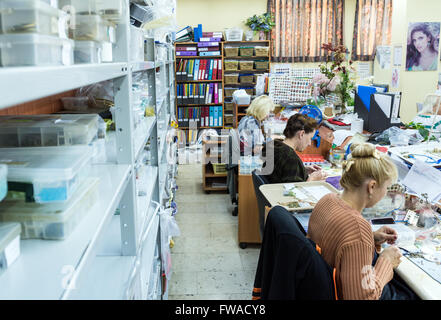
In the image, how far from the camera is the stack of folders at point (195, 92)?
278 inches

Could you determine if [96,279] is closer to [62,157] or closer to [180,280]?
[62,157]

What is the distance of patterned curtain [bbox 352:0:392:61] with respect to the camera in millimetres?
7055

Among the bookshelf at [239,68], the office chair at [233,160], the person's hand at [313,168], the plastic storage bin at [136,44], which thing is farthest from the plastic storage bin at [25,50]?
the bookshelf at [239,68]

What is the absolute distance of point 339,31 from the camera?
7.16m

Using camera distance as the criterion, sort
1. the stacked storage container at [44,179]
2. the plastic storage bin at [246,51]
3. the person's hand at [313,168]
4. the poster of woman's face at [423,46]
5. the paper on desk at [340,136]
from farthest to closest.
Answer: the plastic storage bin at [246,51] → the poster of woman's face at [423,46] → the paper on desk at [340,136] → the person's hand at [313,168] → the stacked storage container at [44,179]

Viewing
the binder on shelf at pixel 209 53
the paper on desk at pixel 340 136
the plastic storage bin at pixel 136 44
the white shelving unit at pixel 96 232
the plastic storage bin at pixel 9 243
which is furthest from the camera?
the binder on shelf at pixel 209 53

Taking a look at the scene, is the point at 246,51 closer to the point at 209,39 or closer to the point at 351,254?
the point at 209,39

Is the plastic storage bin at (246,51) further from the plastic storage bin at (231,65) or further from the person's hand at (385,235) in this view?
the person's hand at (385,235)

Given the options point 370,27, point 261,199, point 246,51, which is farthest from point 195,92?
point 261,199

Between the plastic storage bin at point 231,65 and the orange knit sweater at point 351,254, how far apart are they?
5.55 m

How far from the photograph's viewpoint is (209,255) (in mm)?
3408

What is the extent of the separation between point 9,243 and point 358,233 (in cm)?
132

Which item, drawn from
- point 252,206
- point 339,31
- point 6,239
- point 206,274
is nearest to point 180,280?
point 206,274

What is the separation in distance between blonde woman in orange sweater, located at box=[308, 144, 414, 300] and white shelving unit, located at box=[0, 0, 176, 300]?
827 millimetres
